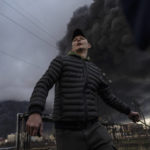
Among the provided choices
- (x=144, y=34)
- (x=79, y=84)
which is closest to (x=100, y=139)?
(x=79, y=84)

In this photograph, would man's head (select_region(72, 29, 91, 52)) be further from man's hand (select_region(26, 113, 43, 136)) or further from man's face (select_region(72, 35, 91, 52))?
man's hand (select_region(26, 113, 43, 136))

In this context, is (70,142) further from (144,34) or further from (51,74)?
(144,34)

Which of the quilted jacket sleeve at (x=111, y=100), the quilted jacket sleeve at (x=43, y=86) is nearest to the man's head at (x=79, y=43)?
the quilted jacket sleeve at (x=43, y=86)

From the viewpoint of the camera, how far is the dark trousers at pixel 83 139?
1.22 meters

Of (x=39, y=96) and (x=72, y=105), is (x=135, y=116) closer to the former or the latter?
(x=72, y=105)

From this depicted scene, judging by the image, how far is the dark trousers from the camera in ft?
4.01

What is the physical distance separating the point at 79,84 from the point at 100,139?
1.59 ft

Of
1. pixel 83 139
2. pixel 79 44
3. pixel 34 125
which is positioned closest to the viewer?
pixel 34 125

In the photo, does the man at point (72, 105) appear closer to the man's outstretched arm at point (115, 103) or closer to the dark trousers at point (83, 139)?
the dark trousers at point (83, 139)

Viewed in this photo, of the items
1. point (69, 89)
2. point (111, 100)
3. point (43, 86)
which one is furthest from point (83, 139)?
point (111, 100)

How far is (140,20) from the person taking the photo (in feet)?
1.44

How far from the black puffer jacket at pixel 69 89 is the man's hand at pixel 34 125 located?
0.05 meters

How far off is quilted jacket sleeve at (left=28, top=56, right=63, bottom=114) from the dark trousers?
354 millimetres

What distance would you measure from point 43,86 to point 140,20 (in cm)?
88
